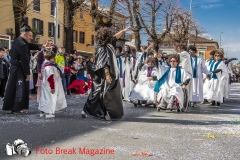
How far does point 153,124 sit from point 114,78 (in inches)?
51.1

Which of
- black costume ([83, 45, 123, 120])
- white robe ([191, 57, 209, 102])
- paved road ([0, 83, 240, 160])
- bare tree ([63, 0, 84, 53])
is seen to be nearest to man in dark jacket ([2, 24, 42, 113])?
paved road ([0, 83, 240, 160])

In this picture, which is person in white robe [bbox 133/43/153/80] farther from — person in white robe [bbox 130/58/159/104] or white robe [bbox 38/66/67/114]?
white robe [bbox 38/66/67/114]

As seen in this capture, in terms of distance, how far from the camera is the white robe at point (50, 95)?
27.5 feet

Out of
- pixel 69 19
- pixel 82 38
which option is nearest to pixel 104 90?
pixel 69 19

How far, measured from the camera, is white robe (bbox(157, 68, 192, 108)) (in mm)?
10031

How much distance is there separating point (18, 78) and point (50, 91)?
94 cm

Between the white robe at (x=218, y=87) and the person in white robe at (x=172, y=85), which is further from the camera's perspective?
the white robe at (x=218, y=87)

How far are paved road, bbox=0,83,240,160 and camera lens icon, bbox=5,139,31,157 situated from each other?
0.08m

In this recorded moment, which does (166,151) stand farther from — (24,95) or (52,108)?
(24,95)

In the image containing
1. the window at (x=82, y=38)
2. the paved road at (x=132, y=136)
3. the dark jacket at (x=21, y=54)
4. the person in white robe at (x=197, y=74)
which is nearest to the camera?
the paved road at (x=132, y=136)

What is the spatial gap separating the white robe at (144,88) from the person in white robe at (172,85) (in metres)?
1.03

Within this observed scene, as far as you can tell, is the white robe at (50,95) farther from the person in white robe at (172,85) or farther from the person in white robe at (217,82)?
the person in white robe at (217,82)

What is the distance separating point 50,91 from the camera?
27.8 ft

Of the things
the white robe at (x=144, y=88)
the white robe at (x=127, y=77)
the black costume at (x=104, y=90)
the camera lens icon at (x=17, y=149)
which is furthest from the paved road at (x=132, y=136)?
the white robe at (x=127, y=77)
